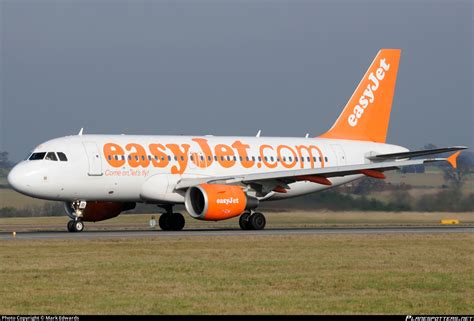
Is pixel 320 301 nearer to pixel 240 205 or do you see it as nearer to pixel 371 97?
pixel 240 205

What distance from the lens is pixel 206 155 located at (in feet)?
141

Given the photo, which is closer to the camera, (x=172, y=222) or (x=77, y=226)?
(x=77, y=226)

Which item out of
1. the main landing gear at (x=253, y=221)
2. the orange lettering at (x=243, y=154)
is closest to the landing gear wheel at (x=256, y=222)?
the main landing gear at (x=253, y=221)

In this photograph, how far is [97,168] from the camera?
39.2 metres

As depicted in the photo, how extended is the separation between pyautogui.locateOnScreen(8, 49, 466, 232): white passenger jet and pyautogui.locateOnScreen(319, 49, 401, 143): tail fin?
3.94 feet

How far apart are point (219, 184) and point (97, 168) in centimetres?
481

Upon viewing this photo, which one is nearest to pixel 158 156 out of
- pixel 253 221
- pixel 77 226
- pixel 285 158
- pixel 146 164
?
pixel 146 164

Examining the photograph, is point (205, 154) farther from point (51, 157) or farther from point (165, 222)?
point (51, 157)

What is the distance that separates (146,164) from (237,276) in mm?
18936

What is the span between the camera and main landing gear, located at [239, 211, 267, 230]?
4134 centimetres

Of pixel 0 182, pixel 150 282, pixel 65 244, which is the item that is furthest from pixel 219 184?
pixel 0 182

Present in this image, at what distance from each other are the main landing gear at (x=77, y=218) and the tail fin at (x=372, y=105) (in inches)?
575

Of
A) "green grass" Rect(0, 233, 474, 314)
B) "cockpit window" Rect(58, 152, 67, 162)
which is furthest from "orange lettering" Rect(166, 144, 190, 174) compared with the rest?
"green grass" Rect(0, 233, 474, 314)

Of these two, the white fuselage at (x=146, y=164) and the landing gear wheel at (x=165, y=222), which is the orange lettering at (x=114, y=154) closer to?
the white fuselage at (x=146, y=164)
